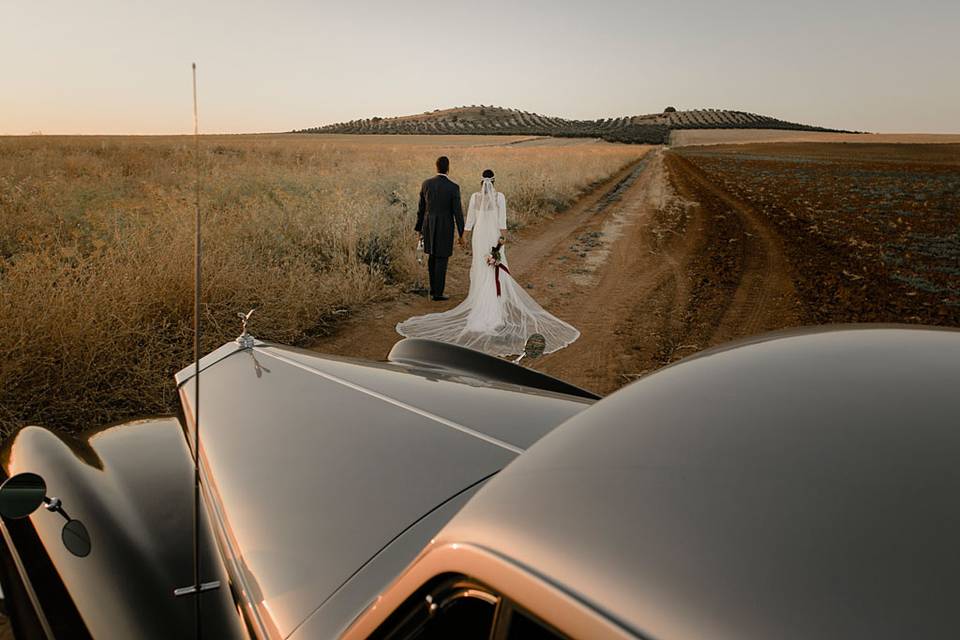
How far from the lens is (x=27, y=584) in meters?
1.72

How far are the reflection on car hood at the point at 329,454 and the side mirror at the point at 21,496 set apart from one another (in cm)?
46

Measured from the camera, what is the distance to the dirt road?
20.5 ft

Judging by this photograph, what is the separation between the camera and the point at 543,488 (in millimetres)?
1087

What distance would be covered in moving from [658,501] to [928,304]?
9.05 m

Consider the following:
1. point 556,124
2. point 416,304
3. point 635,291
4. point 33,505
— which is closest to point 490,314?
point 416,304

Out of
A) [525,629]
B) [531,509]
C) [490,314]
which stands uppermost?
[531,509]

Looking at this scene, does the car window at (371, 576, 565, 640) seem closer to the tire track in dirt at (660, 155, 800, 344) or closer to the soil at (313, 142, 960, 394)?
the soil at (313, 142, 960, 394)

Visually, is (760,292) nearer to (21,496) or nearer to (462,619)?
(462,619)

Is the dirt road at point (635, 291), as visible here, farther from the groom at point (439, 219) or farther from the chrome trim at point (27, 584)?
the chrome trim at point (27, 584)

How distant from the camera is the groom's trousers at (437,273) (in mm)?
8523

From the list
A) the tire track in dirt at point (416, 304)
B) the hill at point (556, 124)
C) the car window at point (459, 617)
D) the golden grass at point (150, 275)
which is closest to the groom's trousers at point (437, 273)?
the tire track in dirt at point (416, 304)

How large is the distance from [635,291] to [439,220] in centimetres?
288

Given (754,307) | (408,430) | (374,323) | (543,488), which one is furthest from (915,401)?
(754,307)

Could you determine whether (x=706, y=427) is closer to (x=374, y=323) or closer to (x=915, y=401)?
(x=915, y=401)
